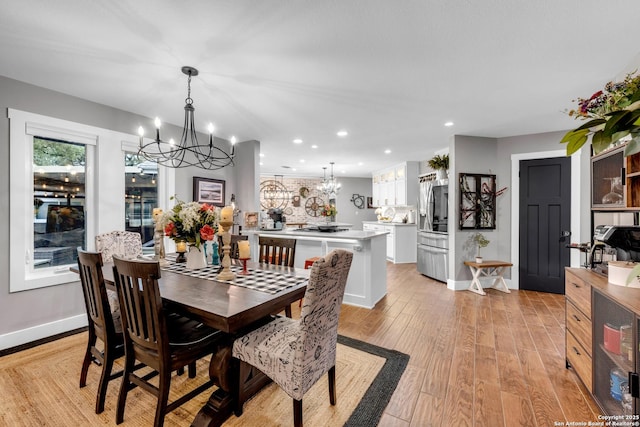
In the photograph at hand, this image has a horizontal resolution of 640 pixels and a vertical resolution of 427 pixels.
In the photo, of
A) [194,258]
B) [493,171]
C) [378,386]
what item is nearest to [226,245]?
[194,258]

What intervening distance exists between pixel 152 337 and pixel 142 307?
17cm

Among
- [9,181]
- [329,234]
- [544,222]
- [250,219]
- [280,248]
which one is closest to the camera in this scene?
[9,181]

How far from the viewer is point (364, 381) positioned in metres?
2.09

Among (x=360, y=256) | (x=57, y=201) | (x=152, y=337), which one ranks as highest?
(x=57, y=201)

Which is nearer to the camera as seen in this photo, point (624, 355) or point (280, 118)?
point (624, 355)

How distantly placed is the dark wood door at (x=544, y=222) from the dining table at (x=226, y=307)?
4145 mm

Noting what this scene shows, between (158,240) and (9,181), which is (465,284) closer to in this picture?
(158,240)

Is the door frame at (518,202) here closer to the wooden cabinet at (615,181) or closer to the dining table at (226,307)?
the wooden cabinet at (615,181)

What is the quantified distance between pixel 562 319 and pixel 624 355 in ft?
6.79

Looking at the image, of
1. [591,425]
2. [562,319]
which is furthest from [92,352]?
[562,319]

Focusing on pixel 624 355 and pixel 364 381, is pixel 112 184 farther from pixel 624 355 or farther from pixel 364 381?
pixel 624 355

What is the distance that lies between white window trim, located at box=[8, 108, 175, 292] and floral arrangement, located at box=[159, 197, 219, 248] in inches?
62.4

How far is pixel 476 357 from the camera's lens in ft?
7.97

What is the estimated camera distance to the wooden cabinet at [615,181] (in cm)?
189
